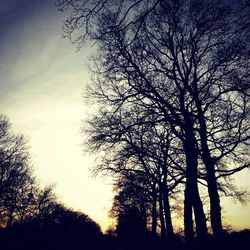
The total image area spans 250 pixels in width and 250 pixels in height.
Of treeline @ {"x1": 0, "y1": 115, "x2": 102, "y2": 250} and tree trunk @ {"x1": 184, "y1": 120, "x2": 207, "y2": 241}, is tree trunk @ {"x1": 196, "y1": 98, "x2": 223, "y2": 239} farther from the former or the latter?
treeline @ {"x1": 0, "y1": 115, "x2": 102, "y2": 250}

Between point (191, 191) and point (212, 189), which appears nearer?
point (191, 191)

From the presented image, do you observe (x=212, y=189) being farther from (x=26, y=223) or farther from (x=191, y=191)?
(x=26, y=223)

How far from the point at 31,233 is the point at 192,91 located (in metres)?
12.2

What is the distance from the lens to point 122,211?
48.7 metres

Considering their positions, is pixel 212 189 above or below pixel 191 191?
above

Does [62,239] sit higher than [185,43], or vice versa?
[185,43]

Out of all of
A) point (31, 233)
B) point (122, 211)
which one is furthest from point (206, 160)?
point (122, 211)

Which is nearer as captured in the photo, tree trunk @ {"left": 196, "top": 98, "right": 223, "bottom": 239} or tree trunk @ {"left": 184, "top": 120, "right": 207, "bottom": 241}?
tree trunk @ {"left": 184, "top": 120, "right": 207, "bottom": 241}

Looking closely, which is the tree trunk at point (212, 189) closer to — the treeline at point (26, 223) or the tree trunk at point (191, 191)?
the tree trunk at point (191, 191)

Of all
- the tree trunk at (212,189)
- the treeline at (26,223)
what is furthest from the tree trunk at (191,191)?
the treeline at (26,223)

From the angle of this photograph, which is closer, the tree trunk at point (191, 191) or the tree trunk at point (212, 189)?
the tree trunk at point (191, 191)

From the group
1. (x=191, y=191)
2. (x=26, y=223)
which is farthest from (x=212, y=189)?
(x=26, y=223)

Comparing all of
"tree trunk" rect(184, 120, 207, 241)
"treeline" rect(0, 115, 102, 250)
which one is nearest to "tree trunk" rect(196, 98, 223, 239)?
"tree trunk" rect(184, 120, 207, 241)

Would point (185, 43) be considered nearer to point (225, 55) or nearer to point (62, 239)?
point (225, 55)
